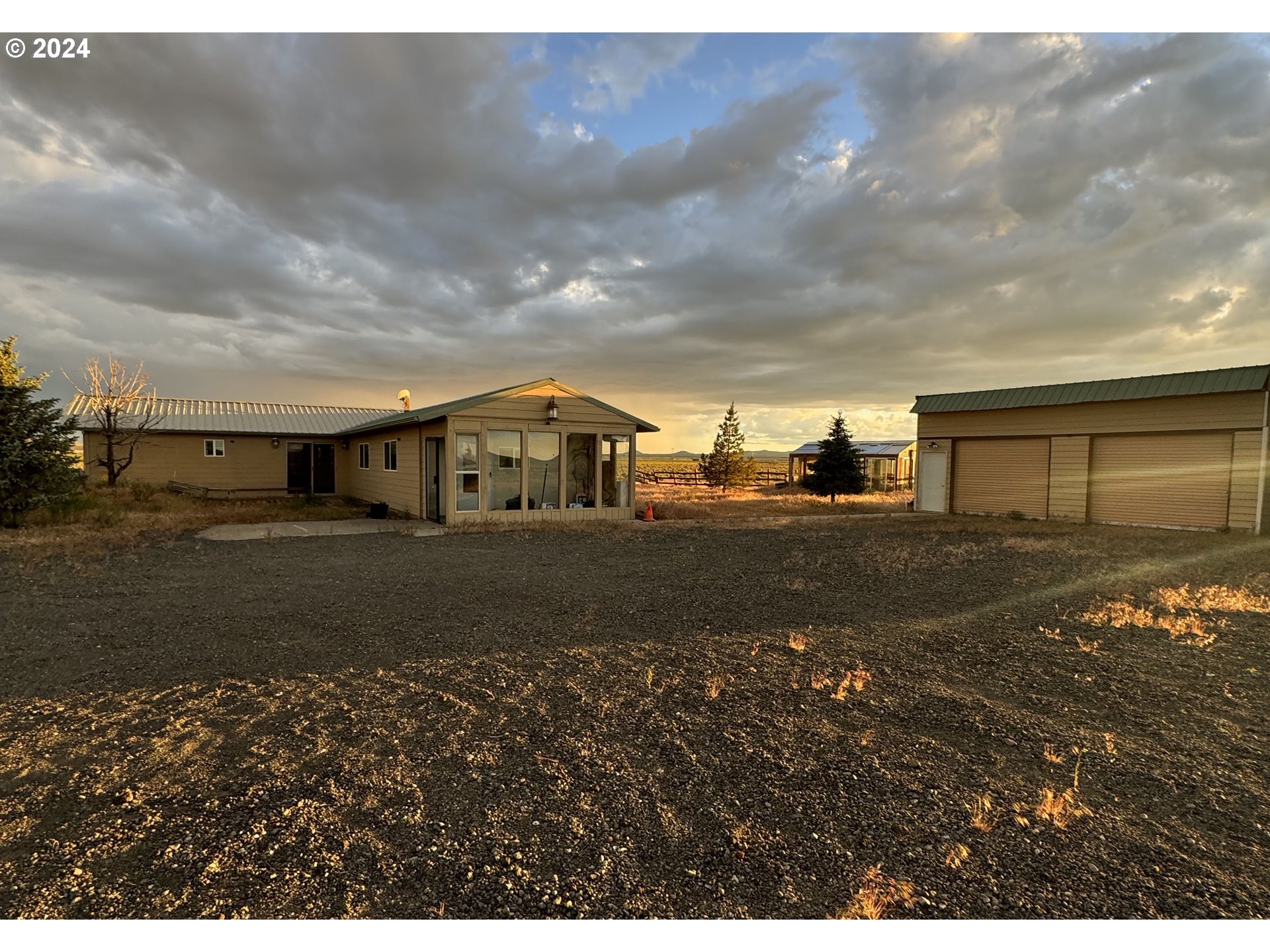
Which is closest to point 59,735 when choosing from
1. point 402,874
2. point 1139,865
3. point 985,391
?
point 402,874

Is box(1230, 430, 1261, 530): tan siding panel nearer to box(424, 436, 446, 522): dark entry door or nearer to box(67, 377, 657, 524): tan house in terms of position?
box(67, 377, 657, 524): tan house

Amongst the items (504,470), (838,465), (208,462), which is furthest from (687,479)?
(208,462)

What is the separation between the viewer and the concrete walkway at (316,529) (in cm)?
1214

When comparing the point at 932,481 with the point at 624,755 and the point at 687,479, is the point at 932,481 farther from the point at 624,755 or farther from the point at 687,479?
the point at 687,479

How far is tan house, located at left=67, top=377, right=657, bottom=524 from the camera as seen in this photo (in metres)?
14.2

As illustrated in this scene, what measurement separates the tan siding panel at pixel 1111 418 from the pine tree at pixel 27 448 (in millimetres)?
24535

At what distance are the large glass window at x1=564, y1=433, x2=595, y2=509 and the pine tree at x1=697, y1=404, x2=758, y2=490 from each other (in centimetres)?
1806

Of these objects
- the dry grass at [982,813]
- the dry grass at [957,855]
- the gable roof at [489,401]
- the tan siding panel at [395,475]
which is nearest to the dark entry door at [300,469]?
the tan siding panel at [395,475]

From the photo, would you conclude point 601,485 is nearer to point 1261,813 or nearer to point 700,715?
point 700,715

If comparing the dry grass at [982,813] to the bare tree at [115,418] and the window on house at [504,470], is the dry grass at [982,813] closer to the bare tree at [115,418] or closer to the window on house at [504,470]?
the window on house at [504,470]

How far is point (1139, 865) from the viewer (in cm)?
237

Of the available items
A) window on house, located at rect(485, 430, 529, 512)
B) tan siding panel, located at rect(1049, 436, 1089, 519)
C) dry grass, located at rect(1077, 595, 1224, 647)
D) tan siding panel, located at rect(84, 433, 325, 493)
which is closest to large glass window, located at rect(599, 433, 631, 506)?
window on house, located at rect(485, 430, 529, 512)

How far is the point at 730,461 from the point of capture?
109 ft

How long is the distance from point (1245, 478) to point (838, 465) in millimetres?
13550
